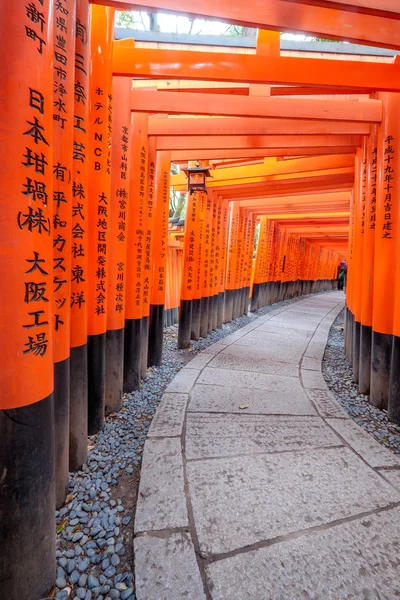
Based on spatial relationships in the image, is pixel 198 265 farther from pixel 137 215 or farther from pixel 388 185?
pixel 388 185

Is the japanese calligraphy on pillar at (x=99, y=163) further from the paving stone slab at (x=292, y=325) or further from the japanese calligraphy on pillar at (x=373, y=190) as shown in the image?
the paving stone slab at (x=292, y=325)

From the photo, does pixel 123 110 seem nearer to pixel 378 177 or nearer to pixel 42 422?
pixel 378 177

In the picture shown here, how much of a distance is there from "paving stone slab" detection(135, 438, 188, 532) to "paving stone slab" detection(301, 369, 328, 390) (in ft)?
7.73

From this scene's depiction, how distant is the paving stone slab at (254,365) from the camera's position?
204 inches

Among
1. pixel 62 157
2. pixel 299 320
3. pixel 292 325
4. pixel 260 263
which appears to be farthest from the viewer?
pixel 260 263

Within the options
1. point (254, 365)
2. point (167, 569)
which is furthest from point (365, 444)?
point (254, 365)

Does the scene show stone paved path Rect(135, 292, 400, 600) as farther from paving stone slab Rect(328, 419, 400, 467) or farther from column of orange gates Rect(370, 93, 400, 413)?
column of orange gates Rect(370, 93, 400, 413)

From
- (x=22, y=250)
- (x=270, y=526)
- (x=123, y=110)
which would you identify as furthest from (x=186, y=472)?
(x=123, y=110)

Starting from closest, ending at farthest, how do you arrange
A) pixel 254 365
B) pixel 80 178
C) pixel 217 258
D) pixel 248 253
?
pixel 80 178, pixel 254 365, pixel 217 258, pixel 248 253

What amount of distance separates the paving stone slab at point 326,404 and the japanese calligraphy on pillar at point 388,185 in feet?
6.63

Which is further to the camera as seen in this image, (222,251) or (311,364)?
(222,251)

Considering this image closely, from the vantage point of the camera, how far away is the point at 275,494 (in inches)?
90.2

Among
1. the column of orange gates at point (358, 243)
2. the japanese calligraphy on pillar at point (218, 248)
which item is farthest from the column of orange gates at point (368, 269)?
the japanese calligraphy on pillar at point (218, 248)

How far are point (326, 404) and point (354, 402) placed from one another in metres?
0.50
